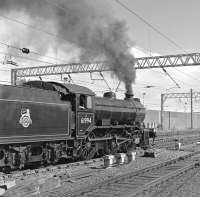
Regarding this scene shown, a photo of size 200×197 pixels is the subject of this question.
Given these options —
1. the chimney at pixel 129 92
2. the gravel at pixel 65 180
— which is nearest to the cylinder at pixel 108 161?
the gravel at pixel 65 180

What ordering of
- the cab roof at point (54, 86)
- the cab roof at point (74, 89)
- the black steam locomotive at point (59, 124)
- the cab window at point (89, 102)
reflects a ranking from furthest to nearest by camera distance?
the cab window at point (89, 102) < the cab roof at point (74, 89) < the cab roof at point (54, 86) < the black steam locomotive at point (59, 124)

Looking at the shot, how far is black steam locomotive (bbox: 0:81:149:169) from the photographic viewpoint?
1098cm

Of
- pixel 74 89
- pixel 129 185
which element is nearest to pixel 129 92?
pixel 74 89

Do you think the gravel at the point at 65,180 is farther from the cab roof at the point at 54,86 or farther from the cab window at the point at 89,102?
the cab roof at the point at 54,86

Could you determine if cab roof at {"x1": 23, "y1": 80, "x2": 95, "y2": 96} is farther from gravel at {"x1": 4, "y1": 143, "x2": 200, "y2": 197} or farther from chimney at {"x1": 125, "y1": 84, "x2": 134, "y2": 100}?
chimney at {"x1": 125, "y1": 84, "x2": 134, "y2": 100}

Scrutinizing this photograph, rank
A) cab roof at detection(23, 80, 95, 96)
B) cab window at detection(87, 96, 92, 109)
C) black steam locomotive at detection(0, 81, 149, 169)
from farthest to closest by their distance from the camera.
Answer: cab window at detection(87, 96, 92, 109) < cab roof at detection(23, 80, 95, 96) < black steam locomotive at detection(0, 81, 149, 169)

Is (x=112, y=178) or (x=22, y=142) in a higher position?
(x=22, y=142)

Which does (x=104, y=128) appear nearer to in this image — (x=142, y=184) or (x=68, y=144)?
(x=68, y=144)

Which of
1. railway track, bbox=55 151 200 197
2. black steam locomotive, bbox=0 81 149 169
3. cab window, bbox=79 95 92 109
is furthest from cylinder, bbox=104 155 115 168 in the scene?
cab window, bbox=79 95 92 109

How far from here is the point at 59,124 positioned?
12.9 m

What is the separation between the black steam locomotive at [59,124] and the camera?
10977 mm

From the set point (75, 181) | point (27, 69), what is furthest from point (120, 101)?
point (27, 69)

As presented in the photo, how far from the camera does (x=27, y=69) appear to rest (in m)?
39.4

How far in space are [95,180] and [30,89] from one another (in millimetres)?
3675
